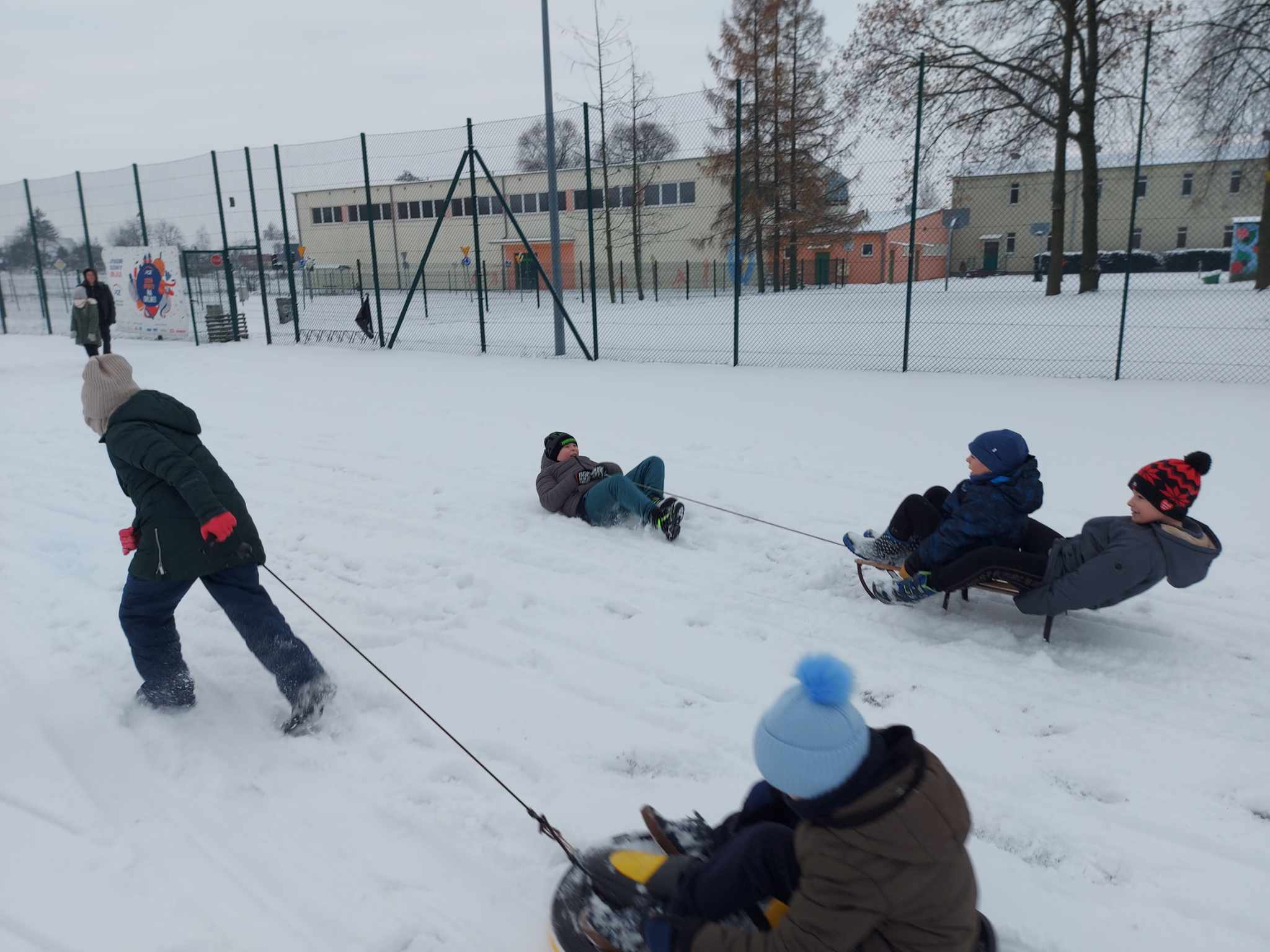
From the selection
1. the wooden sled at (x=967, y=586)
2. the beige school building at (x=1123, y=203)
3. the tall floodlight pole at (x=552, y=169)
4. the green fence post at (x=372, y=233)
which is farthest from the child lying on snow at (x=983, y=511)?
the green fence post at (x=372, y=233)

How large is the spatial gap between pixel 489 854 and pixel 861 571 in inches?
101

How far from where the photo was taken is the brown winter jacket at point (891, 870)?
5.69 ft

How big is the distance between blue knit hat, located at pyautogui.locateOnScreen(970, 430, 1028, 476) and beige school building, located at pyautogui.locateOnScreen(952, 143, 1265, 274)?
7318 mm

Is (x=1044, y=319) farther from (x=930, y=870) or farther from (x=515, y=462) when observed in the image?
(x=930, y=870)

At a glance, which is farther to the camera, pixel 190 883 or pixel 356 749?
pixel 356 749

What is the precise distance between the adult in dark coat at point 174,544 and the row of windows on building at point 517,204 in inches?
363

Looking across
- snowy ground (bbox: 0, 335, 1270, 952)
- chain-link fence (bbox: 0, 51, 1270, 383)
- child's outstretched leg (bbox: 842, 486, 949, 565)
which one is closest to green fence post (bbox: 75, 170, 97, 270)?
chain-link fence (bbox: 0, 51, 1270, 383)

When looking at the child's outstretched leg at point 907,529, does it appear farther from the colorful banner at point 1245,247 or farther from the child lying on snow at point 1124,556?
the colorful banner at point 1245,247

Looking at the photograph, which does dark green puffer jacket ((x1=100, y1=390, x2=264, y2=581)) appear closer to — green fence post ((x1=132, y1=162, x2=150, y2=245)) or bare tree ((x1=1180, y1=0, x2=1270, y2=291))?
bare tree ((x1=1180, y1=0, x2=1270, y2=291))

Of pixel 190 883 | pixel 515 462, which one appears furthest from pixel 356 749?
pixel 515 462

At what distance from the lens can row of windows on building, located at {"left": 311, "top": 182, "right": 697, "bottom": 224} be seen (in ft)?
51.7

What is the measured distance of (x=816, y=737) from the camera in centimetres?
177

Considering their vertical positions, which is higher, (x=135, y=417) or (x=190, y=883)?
(x=135, y=417)

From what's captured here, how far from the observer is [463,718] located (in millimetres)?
3410
